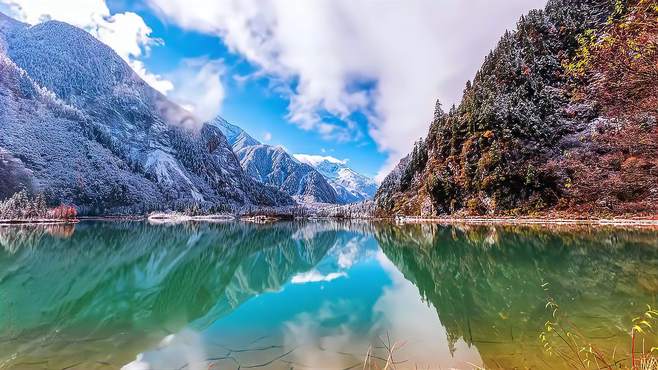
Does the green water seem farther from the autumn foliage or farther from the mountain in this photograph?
the mountain

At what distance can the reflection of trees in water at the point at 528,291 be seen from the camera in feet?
44.7

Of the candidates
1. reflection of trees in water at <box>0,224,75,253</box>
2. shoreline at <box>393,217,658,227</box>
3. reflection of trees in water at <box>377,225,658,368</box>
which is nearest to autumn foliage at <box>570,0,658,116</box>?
reflection of trees in water at <box>377,225,658,368</box>

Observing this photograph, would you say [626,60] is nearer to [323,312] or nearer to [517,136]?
[323,312]

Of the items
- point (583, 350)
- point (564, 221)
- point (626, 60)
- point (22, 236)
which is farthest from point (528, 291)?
point (22, 236)

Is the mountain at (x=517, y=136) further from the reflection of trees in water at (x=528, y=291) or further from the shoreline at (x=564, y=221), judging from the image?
the reflection of trees in water at (x=528, y=291)

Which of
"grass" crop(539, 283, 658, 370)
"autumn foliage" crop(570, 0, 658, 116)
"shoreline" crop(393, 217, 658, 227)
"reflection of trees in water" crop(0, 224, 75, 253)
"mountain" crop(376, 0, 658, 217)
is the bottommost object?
"reflection of trees in water" crop(0, 224, 75, 253)

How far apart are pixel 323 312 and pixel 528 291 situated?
1336 cm

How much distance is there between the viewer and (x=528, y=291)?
21844mm

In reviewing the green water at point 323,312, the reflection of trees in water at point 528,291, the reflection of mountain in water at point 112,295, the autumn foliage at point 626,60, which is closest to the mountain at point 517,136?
the reflection of trees in water at point 528,291

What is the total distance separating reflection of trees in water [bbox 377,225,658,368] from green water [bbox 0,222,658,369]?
0.10 meters

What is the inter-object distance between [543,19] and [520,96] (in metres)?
36.1

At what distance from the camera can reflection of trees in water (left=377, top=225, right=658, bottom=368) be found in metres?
13.6

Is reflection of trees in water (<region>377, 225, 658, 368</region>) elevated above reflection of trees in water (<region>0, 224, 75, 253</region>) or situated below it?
above

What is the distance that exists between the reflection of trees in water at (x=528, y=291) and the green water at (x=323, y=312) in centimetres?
10
